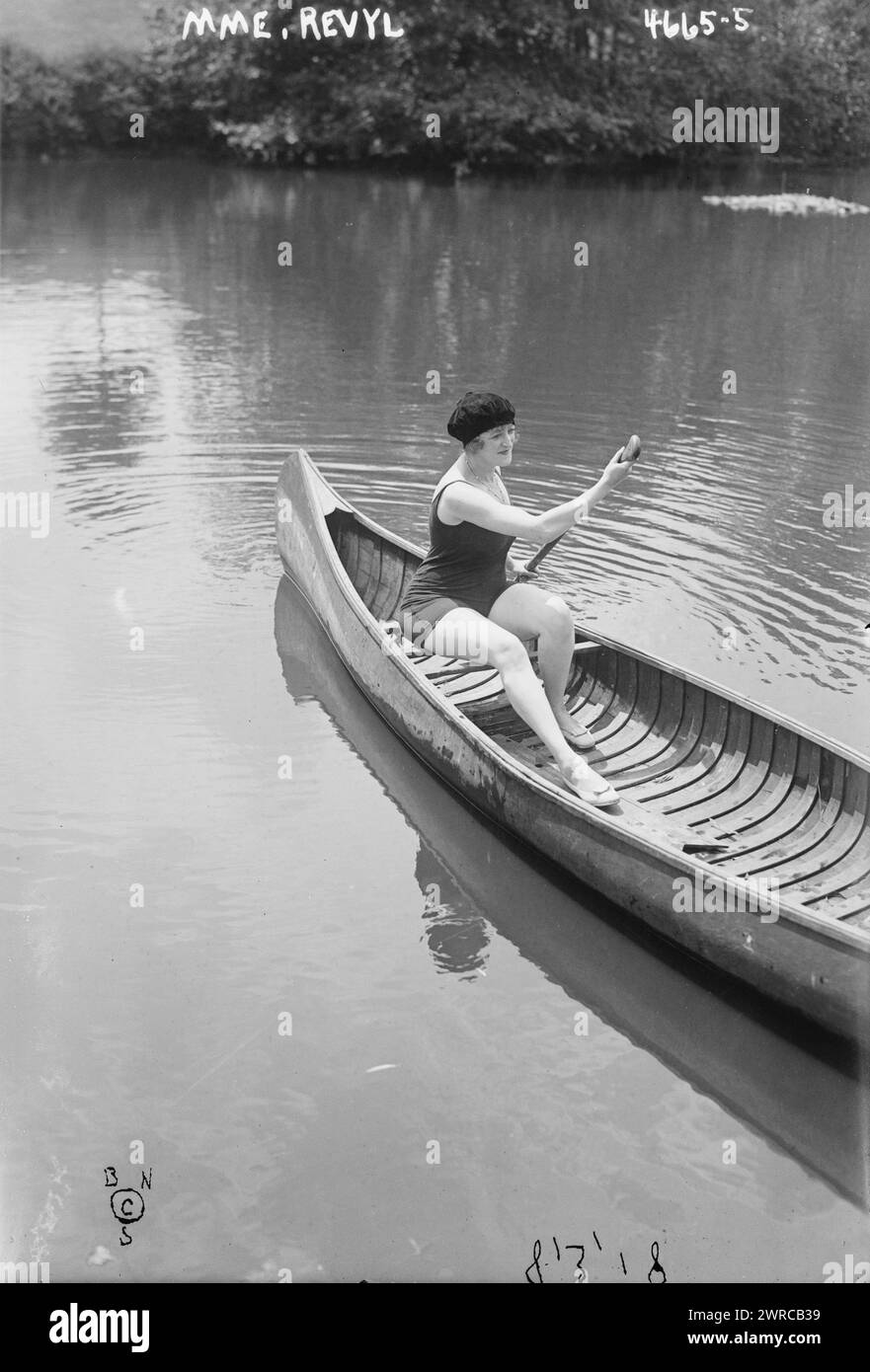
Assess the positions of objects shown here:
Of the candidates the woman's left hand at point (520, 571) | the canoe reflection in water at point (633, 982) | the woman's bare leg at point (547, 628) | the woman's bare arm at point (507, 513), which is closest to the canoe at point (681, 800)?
the canoe reflection in water at point (633, 982)

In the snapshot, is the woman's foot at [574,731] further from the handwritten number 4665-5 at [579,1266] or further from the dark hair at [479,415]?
the handwritten number 4665-5 at [579,1266]

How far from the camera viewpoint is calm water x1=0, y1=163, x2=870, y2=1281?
4.21 meters

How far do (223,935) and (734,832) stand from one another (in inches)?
76.9

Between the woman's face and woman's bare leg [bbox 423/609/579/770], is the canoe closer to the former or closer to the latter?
woman's bare leg [bbox 423/609/579/770]

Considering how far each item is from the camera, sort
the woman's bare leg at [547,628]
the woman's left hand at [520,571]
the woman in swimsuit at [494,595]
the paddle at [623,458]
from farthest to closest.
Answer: the woman's left hand at [520,571], the woman's bare leg at [547,628], the woman in swimsuit at [494,595], the paddle at [623,458]

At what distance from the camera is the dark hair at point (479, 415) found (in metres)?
5.96

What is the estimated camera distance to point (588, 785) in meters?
5.74

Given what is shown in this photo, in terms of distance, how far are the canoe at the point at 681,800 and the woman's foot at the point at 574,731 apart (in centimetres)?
7

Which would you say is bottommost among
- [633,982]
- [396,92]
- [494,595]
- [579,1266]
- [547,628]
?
[579,1266]

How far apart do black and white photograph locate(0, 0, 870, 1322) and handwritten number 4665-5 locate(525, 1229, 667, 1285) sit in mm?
16

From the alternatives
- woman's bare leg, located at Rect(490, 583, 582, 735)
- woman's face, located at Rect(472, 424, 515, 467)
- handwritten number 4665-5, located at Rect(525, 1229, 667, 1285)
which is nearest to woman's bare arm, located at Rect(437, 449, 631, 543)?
woman's face, located at Rect(472, 424, 515, 467)

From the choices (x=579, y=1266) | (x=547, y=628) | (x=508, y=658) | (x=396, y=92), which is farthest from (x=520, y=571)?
(x=396, y=92)

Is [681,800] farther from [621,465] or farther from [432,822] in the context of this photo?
[621,465]

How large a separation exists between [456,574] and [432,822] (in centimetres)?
109
